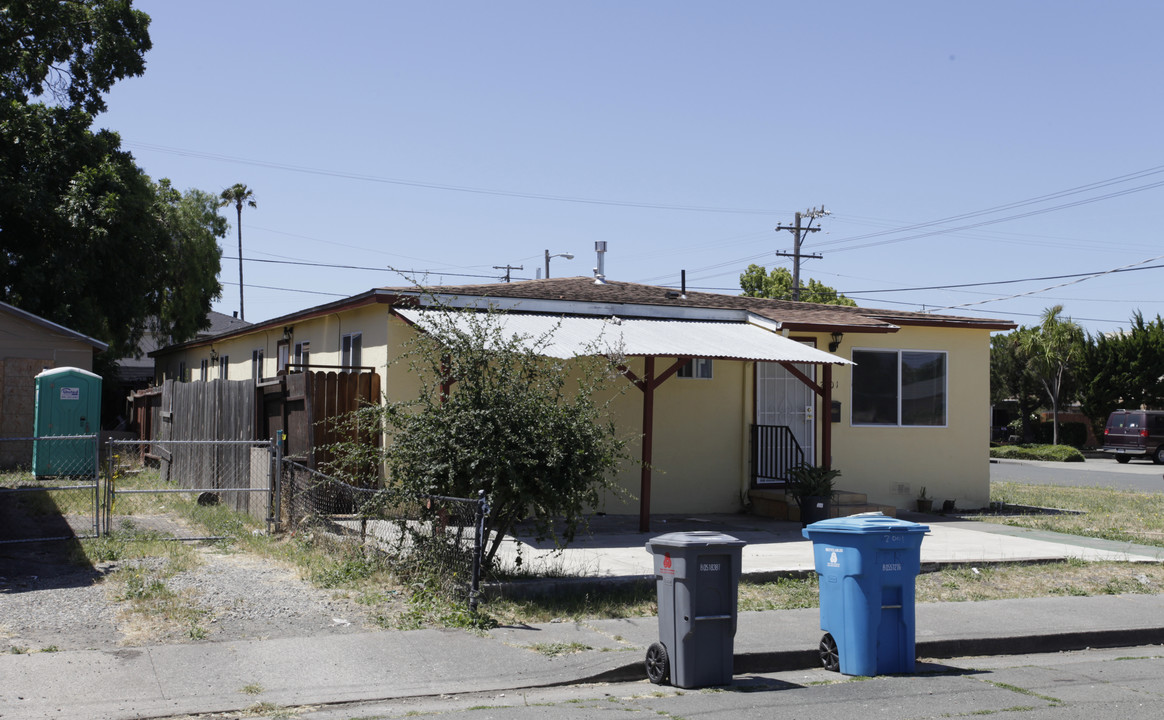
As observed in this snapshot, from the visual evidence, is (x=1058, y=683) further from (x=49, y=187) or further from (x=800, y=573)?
(x=49, y=187)

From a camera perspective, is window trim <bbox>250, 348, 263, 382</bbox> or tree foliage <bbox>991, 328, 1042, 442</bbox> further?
tree foliage <bbox>991, 328, 1042, 442</bbox>

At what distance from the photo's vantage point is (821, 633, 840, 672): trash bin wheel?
24.1 ft

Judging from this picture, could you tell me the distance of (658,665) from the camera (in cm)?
691

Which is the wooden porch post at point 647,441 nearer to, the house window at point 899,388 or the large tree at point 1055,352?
A: the house window at point 899,388

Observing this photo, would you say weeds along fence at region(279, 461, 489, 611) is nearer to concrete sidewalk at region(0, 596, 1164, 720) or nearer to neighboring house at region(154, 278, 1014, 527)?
concrete sidewalk at region(0, 596, 1164, 720)

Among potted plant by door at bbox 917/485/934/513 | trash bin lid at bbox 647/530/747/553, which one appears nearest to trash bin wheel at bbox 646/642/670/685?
trash bin lid at bbox 647/530/747/553

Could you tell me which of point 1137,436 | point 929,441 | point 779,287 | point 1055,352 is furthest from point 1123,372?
point 929,441

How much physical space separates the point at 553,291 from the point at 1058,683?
10.4 m

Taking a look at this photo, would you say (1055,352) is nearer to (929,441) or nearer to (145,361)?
(929,441)

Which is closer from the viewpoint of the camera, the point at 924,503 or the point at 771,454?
the point at 771,454

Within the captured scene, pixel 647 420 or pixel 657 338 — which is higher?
pixel 657 338

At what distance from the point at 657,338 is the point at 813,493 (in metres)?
3.15

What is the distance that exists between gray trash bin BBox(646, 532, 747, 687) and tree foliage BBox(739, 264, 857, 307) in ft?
152

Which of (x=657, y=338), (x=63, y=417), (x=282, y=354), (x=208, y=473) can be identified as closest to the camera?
(x=657, y=338)
